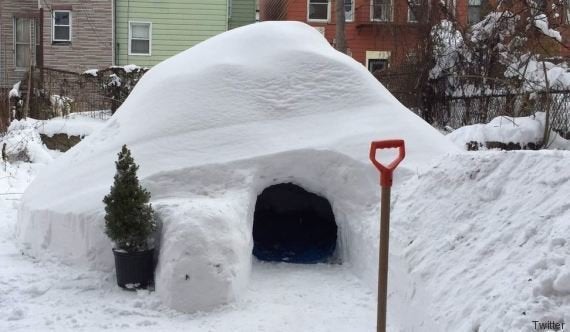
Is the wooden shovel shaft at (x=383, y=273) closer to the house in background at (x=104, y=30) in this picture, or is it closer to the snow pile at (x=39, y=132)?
the snow pile at (x=39, y=132)

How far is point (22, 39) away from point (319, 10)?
1120 cm

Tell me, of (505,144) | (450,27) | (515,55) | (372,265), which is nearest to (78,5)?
(450,27)

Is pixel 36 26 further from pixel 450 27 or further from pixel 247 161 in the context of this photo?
pixel 247 161

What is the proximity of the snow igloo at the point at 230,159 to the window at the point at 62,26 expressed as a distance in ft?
49.6

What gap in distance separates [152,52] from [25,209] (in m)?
15.2

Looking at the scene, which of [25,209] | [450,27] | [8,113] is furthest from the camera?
[8,113]

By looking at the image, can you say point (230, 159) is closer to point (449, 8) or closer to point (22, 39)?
point (449, 8)

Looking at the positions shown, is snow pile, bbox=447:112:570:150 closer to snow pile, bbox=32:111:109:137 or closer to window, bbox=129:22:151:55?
snow pile, bbox=32:111:109:137

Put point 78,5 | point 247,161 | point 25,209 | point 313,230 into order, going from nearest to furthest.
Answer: point 247,161 → point 25,209 → point 313,230 → point 78,5

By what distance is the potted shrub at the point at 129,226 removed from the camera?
450 centimetres

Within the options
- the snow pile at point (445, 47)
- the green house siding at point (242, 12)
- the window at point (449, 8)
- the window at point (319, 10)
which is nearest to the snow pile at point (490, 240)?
the snow pile at point (445, 47)

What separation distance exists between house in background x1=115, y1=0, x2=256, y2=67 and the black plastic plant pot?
1665 centimetres

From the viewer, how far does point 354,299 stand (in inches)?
184

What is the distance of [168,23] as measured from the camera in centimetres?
2055
